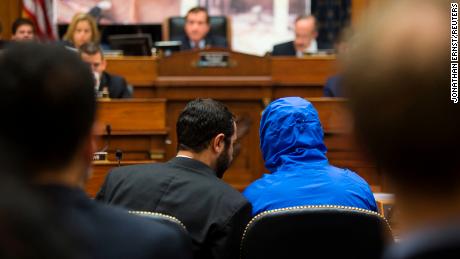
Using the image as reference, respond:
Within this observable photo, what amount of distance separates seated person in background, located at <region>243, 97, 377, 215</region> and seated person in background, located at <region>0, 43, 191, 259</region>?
5.91ft

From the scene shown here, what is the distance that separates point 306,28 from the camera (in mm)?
8023

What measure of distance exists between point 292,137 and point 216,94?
3.74 metres

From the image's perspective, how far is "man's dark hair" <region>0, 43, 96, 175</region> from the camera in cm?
103

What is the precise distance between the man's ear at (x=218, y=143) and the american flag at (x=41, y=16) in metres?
7.15

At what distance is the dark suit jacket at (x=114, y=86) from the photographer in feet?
21.7

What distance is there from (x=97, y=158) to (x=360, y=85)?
403 centimetres

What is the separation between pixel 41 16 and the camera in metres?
10.1

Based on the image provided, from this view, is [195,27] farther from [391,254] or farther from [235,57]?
[391,254]

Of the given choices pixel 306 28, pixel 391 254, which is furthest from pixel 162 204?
pixel 306 28

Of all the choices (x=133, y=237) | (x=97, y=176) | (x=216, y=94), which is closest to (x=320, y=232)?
(x=133, y=237)

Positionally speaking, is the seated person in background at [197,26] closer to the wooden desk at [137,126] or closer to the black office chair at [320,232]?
the wooden desk at [137,126]

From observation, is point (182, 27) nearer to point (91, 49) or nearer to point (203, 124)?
point (91, 49)

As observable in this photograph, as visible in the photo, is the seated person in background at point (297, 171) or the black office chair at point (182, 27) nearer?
the seated person in background at point (297, 171)

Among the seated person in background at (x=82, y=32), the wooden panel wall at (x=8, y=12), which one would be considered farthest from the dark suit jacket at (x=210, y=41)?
the wooden panel wall at (x=8, y=12)
